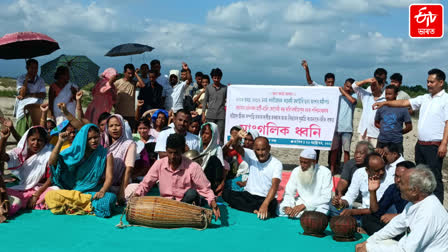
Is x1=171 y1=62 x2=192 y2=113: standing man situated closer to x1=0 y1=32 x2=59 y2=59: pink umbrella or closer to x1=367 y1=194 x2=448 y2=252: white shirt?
x1=0 y1=32 x2=59 y2=59: pink umbrella

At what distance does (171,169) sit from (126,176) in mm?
841

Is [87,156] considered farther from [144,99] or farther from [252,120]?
[252,120]

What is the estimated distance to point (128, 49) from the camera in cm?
977

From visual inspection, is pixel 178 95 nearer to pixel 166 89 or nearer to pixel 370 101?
pixel 166 89

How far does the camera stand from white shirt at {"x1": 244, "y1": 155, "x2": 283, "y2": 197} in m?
5.92

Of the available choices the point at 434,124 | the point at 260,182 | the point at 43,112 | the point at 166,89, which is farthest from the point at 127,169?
the point at 434,124

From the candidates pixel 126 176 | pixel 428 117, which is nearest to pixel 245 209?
pixel 126 176

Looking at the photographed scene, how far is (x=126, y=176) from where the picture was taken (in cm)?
596

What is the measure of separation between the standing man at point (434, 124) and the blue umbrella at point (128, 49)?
5.58 meters

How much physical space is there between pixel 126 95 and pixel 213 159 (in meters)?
2.67

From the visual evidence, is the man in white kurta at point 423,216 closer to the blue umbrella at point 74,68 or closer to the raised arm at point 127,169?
the raised arm at point 127,169

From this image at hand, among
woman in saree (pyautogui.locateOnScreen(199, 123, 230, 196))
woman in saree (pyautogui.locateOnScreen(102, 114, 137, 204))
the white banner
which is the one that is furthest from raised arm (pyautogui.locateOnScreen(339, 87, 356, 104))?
woman in saree (pyautogui.locateOnScreen(102, 114, 137, 204))

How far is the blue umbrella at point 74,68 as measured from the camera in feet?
25.8

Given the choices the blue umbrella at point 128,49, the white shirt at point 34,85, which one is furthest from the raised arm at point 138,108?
the white shirt at point 34,85
